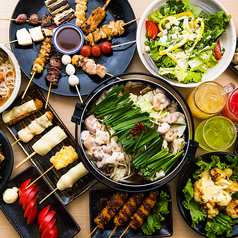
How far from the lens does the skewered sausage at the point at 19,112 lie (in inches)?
106

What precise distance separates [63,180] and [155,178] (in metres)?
1.06

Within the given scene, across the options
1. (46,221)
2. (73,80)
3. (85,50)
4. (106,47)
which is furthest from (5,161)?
(106,47)

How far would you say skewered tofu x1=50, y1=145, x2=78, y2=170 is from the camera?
2666mm

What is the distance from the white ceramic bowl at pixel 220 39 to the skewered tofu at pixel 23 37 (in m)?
1.31

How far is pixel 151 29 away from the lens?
8.75 feet

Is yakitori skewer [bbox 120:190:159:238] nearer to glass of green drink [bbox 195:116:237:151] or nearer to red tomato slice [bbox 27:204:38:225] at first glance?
glass of green drink [bbox 195:116:237:151]

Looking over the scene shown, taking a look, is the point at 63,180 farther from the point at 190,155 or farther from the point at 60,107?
the point at 190,155

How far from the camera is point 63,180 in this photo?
2613mm

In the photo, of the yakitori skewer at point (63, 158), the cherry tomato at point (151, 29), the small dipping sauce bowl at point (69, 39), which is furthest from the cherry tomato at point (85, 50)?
the yakitori skewer at point (63, 158)

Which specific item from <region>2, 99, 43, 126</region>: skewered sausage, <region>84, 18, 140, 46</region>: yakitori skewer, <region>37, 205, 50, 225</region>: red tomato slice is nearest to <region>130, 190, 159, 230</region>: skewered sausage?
<region>37, 205, 50, 225</region>: red tomato slice

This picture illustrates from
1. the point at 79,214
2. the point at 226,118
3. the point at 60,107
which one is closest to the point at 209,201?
the point at 226,118

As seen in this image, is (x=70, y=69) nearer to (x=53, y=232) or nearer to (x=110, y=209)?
(x=110, y=209)

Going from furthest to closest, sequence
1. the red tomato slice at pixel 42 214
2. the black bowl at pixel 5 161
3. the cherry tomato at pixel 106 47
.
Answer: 1. the cherry tomato at pixel 106 47
2. the red tomato slice at pixel 42 214
3. the black bowl at pixel 5 161

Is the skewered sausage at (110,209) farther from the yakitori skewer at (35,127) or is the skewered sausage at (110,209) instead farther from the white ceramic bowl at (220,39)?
the white ceramic bowl at (220,39)
